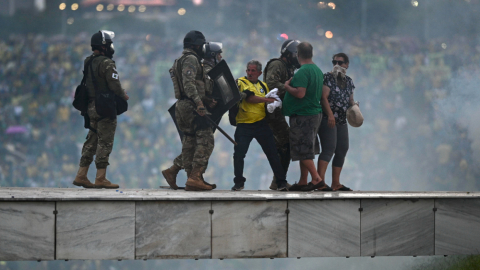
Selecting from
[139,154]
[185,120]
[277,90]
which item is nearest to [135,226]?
[185,120]

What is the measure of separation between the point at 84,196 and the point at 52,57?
34.9 feet

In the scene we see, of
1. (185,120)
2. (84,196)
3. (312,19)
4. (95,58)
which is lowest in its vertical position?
(84,196)

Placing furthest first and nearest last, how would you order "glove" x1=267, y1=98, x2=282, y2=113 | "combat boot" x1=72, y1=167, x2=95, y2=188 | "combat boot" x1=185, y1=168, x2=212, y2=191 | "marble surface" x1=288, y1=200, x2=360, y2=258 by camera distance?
"combat boot" x1=72, y1=167, x2=95, y2=188, "glove" x1=267, y1=98, x2=282, y2=113, "combat boot" x1=185, y1=168, x2=212, y2=191, "marble surface" x1=288, y1=200, x2=360, y2=258

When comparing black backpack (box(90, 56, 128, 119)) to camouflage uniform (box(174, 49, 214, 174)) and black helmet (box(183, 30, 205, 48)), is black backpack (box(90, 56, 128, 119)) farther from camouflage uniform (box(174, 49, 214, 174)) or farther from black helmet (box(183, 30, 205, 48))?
black helmet (box(183, 30, 205, 48))

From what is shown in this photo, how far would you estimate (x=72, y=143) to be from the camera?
1373 centimetres

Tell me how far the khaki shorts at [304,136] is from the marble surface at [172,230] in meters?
1.29

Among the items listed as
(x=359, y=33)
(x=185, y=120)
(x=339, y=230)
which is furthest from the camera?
(x=359, y=33)

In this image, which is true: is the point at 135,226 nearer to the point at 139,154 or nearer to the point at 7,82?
the point at 139,154

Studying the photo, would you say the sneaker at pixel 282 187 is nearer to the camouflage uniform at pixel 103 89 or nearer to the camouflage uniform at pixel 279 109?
the camouflage uniform at pixel 279 109

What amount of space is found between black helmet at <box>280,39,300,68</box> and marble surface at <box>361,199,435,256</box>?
186 cm

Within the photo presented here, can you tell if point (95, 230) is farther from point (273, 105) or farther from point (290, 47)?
point (290, 47)

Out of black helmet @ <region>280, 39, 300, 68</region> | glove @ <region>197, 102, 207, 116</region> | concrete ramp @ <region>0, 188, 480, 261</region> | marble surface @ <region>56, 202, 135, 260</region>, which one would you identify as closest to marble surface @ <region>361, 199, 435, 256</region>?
concrete ramp @ <region>0, 188, 480, 261</region>

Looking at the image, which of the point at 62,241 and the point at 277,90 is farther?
the point at 277,90

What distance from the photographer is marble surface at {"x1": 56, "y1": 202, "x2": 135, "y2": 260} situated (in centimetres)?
436
